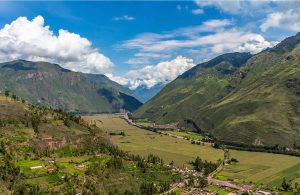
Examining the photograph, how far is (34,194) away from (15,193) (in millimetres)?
9951

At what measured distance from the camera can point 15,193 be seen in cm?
19888

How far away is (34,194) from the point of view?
199750 mm
